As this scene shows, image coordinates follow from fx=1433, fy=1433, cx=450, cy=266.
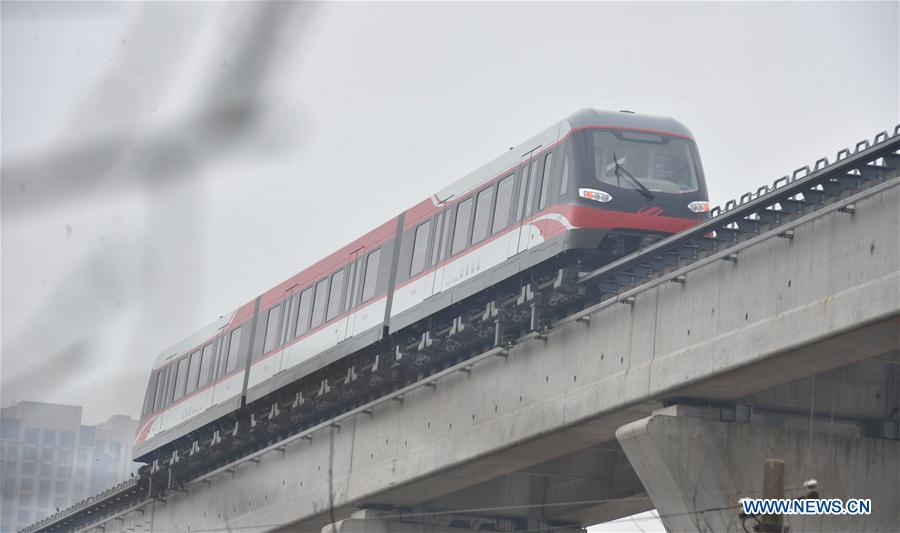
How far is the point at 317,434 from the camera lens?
105ft

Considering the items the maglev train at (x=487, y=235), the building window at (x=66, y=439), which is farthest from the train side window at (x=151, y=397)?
the building window at (x=66, y=439)

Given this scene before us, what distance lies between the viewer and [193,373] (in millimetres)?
39438

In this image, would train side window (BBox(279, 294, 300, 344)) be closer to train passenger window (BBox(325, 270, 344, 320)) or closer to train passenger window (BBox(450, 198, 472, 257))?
train passenger window (BBox(325, 270, 344, 320))

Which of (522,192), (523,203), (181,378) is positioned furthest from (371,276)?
(181,378)

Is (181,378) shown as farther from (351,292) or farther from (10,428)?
(10,428)

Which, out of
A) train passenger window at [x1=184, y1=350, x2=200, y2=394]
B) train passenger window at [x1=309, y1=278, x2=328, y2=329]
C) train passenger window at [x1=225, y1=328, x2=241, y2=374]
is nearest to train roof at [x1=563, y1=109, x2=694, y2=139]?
train passenger window at [x1=309, y1=278, x2=328, y2=329]

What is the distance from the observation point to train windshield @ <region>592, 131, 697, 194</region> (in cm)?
2442

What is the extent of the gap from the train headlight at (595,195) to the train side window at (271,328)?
41.7 ft

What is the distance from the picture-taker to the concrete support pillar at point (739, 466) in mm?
20953

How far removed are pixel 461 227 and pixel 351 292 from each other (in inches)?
188

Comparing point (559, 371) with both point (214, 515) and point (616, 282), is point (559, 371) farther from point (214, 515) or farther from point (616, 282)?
point (214, 515)

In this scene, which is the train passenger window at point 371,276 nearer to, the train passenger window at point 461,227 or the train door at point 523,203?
the train passenger window at point 461,227

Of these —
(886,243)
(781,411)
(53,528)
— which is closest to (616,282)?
(781,411)

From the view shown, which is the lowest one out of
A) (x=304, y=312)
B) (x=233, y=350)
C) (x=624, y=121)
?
(x=233, y=350)
